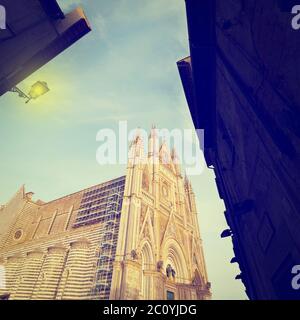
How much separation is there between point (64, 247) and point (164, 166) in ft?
50.2

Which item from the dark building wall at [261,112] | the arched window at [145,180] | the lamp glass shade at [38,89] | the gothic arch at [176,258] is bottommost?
the dark building wall at [261,112]

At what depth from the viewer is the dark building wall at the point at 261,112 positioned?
2824 millimetres

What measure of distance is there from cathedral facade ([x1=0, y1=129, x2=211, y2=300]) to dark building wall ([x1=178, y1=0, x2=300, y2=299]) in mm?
12339

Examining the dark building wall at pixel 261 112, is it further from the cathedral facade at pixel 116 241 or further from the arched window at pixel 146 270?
the arched window at pixel 146 270

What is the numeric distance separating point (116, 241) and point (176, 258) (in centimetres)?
785

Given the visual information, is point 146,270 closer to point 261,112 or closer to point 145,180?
point 145,180

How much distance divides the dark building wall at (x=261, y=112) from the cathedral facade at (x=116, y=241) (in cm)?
Answer: 1234

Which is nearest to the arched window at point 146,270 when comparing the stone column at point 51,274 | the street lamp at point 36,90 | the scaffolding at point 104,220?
the scaffolding at point 104,220

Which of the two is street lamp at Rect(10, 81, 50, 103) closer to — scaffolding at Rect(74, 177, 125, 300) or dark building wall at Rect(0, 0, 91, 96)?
dark building wall at Rect(0, 0, 91, 96)

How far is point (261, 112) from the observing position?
368cm

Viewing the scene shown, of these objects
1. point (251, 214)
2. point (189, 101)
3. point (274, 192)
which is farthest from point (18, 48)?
point (251, 214)

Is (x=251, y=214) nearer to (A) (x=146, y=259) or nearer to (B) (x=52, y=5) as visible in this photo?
(B) (x=52, y=5)

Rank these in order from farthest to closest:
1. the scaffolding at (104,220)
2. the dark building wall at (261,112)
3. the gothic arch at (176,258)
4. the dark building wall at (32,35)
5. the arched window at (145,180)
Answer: the arched window at (145,180)
the gothic arch at (176,258)
the scaffolding at (104,220)
the dark building wall at (32,35)
the dark building wall at (261,112)

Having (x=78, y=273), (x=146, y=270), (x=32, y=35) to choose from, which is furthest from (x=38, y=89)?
(x=78, y=273)
